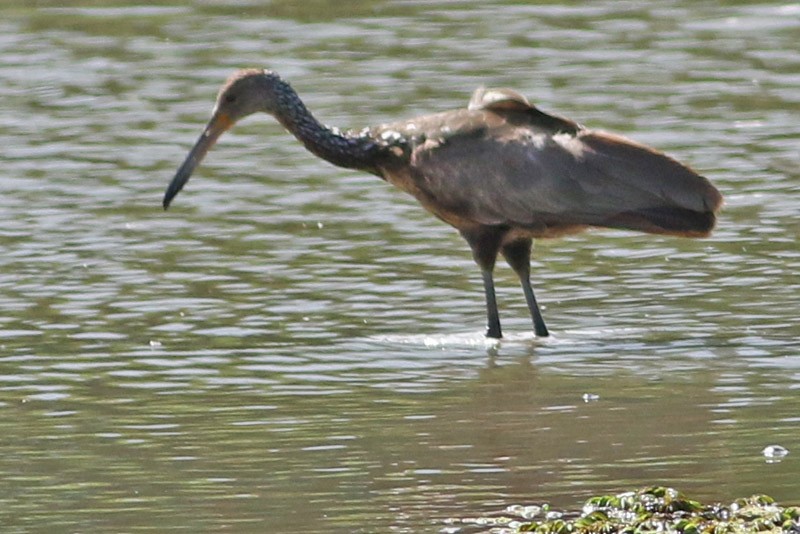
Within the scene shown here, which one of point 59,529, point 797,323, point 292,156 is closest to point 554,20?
point 292,156

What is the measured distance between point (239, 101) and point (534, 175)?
192cm

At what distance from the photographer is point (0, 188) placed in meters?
13.9

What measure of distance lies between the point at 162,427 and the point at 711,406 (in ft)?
7.20

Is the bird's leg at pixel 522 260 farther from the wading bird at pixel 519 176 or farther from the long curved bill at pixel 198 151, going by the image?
the long curved bill at pixel 198 151

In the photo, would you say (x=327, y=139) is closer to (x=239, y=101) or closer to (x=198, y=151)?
(x=239, y=101)

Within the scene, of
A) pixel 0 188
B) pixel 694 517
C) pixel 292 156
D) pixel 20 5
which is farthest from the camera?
pixel 20 5

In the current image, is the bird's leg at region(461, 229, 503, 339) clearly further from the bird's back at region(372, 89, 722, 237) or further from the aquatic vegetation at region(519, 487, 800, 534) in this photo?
the aquatic vegetation at region(519, 487, 800, 534)

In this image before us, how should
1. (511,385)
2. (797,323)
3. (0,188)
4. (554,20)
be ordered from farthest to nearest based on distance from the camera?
(554,20)
(0,188)
(797,323)
(511,385)

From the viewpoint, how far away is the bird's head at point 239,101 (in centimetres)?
1144

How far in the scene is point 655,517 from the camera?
661 cm

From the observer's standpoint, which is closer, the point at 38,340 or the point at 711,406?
the point at 711,406

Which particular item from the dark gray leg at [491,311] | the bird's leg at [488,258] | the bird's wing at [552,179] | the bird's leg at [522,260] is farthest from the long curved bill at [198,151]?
the dark gray leg at [491,311]

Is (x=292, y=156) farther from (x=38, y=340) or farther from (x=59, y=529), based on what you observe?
(x=59, y=529)

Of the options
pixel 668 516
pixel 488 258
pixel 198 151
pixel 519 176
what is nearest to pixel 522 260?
pixel 488 258
